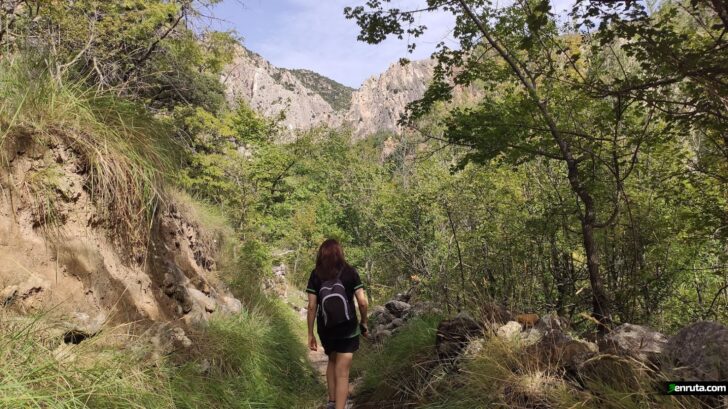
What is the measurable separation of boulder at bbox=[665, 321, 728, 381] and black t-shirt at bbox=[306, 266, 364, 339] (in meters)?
2.45

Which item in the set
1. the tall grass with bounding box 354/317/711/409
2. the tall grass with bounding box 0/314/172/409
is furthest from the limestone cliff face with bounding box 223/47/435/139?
the tall grass with bounding box 0/314/172/409

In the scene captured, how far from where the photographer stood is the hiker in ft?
13.2

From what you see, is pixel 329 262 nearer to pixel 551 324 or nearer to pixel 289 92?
pixel 551 324

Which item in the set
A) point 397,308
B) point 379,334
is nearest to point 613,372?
point 379,334

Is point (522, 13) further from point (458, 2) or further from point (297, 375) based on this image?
point (297, 375)

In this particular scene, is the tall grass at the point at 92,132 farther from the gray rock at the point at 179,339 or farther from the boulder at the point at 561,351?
the boulder at the point at 561,351

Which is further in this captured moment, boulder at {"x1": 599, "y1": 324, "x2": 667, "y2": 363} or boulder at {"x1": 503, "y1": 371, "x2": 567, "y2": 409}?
boulder at {"x1": 503, "y1": 371, "x2": 567, "y2": 409}

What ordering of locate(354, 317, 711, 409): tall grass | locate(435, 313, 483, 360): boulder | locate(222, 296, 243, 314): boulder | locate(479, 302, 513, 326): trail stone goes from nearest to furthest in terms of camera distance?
locate(354, 317, 711, 409): tall grass → locate(435, 313, 483, 360): boulder → locate(479, 302, 513, 326): trail stone → locate(222, 296, 243, 314): boulder

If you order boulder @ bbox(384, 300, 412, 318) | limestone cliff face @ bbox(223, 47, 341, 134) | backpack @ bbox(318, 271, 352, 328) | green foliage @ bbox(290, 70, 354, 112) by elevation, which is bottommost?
boulder @ bbox(384, 300, 412, 318)

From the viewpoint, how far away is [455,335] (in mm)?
4277

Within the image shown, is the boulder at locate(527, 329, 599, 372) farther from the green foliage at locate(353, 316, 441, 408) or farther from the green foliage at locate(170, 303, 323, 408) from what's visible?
the green foliage at locate(170, 303, 323, 408)

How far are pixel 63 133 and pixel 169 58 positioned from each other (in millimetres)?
6594

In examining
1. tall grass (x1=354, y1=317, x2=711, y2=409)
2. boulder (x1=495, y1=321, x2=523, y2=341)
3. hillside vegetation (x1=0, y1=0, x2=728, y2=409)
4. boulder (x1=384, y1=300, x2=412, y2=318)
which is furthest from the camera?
boulder (x1=384, y1=300, x2=412, y2=318)

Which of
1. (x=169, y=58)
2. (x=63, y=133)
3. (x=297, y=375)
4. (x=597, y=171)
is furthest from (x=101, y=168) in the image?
(x=169, y=58)
